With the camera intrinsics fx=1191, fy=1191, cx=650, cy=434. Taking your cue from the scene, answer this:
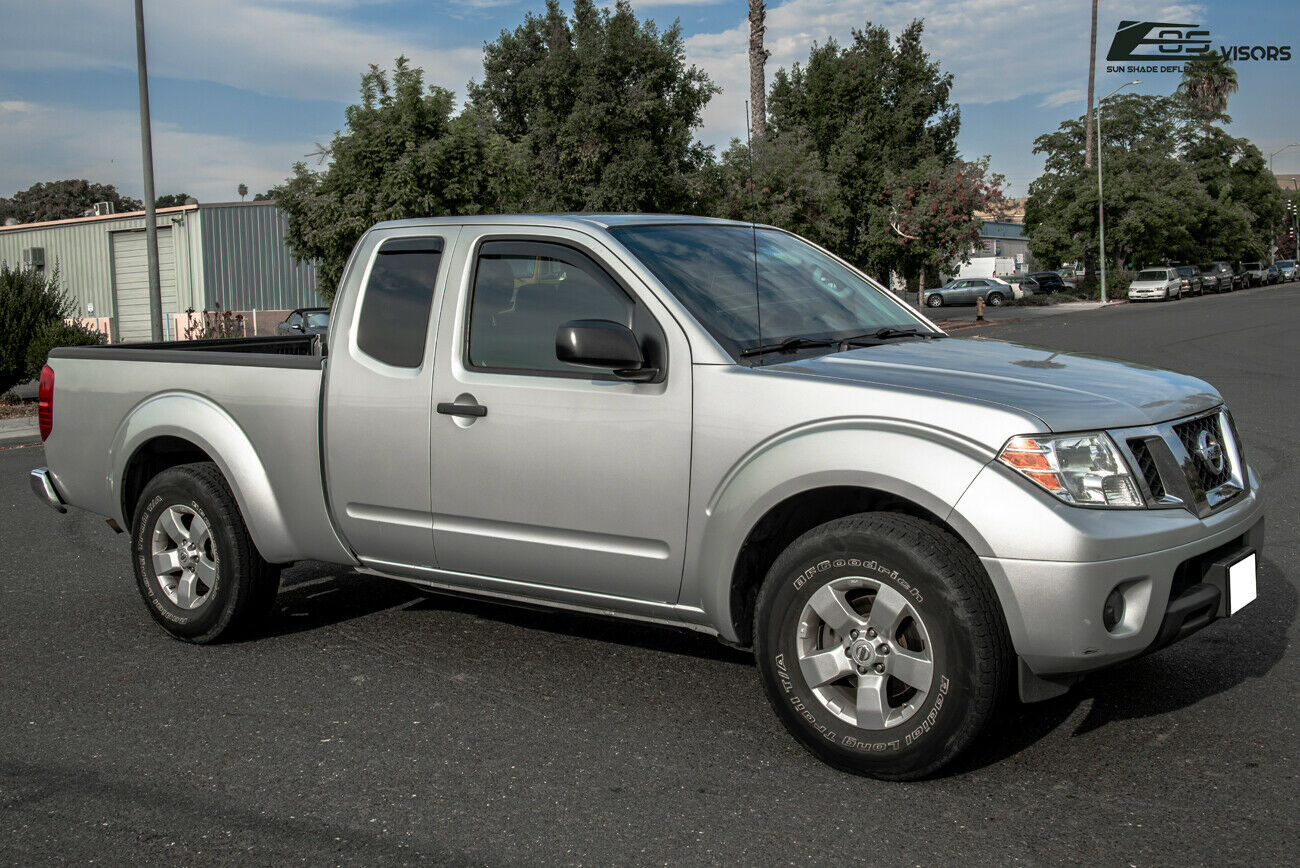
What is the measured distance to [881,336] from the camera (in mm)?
4637

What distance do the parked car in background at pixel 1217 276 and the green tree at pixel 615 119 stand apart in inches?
1605

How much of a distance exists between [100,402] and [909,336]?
3792 mm

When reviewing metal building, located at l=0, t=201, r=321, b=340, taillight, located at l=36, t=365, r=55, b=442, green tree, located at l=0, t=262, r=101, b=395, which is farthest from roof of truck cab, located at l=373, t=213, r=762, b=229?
metal building, located at l=0, t=201, r=321, b=340

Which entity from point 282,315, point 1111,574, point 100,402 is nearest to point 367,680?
point 100,402

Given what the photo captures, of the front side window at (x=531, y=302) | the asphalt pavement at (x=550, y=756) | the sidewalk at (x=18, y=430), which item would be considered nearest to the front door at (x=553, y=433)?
the front side window at (x=531, y=302)

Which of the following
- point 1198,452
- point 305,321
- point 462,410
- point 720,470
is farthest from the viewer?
point 305,321

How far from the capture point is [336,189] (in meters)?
27.3

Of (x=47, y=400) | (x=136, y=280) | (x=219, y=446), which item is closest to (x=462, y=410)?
(x=219, y=446)

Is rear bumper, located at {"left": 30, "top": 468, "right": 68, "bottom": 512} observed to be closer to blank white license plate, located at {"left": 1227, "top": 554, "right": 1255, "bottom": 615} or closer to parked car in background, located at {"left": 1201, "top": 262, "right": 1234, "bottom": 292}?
blank white license plate, located at {"left": 1227, "top": 554, "right": 1255, "bottom": 615}

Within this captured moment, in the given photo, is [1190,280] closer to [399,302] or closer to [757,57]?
[757,57]

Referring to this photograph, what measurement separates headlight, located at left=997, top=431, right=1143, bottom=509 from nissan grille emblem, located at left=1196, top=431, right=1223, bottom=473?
0.53 m

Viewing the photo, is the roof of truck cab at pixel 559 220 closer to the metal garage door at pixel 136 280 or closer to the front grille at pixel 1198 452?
the front grille at pixel 1198 452

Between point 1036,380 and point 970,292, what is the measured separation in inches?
2253

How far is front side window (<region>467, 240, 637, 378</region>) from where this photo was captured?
4.38 metres
